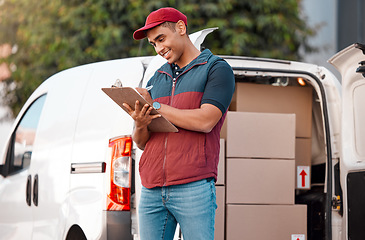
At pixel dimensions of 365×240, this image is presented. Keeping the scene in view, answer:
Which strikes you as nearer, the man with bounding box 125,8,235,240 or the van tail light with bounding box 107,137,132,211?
the man with bounding box 125,8,235,240

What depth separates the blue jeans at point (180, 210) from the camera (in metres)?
3.46

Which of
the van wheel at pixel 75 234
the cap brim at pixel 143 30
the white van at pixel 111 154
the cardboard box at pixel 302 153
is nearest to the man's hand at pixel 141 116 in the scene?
the cap brim at pixel 143 30

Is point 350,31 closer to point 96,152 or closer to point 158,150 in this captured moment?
point 96,152

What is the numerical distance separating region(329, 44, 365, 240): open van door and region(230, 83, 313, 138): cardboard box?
743 millimetres

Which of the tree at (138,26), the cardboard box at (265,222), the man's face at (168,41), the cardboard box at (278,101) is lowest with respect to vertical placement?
the cardboard box at (265,222)

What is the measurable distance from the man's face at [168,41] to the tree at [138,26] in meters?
8.78

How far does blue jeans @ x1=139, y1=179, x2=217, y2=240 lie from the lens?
346 centimetres

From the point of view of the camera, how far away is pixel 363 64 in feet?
14.4

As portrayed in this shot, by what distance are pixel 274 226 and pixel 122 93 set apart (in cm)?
231

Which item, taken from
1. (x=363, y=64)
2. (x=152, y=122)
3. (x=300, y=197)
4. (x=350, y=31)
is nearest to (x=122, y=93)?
(x=152, y=122)

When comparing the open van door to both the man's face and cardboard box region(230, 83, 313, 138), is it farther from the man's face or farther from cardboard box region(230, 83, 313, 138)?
the man's face

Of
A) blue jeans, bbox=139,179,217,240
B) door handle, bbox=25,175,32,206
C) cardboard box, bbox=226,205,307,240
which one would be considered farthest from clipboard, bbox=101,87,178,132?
door handle, bbox=25,175,32,206

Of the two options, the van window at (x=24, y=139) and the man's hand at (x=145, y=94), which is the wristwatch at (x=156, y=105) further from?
the van window at (x=24, y=139)

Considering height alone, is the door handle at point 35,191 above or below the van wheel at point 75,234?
above
